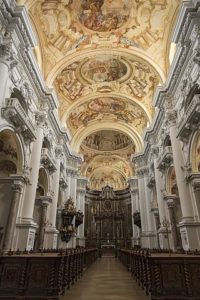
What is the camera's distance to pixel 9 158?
11.1 metres

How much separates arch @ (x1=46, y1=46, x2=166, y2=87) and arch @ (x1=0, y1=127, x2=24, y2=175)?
5.46 m

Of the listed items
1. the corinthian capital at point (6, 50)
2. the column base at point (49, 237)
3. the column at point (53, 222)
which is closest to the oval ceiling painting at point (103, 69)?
the column at point (53, 222)

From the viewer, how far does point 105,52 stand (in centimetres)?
1498

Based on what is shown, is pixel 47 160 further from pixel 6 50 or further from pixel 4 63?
pixel 6 50

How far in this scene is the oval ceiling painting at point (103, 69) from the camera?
16.2m

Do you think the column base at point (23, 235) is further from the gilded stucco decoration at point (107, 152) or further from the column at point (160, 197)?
the gilded stucco decoration at point (107, 152)

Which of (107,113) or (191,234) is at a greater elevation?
(107,113)

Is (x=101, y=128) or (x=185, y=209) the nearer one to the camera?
(x=185, y=209)

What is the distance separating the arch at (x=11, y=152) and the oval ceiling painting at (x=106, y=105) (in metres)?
11.1

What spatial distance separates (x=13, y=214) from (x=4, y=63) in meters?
6.22

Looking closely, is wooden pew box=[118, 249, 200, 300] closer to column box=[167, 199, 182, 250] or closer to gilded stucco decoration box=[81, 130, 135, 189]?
column box=[167, 199, 182, 250]

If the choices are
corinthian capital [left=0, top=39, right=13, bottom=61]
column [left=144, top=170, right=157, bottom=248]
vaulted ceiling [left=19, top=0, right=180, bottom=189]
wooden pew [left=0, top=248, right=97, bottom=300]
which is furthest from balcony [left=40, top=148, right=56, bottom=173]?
column [left=144, top=170, right=157, bottom=248]

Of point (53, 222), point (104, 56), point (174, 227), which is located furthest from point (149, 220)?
point (104, 56)

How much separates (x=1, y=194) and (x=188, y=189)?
8.76m
